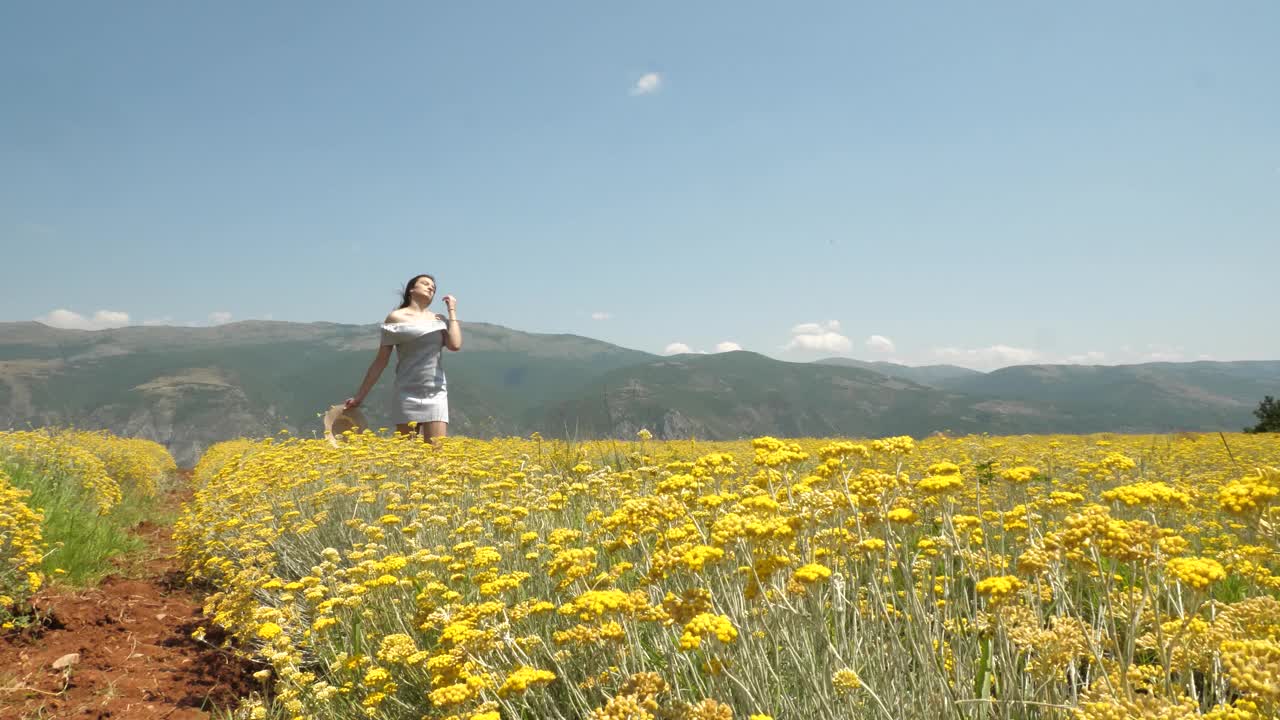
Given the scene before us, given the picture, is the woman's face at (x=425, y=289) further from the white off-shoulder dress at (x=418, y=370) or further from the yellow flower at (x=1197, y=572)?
the yellow flower at (x=1197, y=572)

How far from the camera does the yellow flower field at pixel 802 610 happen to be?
177 centimetres

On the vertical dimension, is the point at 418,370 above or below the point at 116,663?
above

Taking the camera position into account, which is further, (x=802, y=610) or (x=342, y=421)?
(x=342, y=421)

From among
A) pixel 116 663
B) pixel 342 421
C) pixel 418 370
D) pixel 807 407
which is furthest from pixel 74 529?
pixel 807 407

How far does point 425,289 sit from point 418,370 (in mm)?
939

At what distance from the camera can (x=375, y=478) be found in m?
5.28

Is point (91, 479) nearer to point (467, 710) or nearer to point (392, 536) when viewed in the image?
point (392, 536)

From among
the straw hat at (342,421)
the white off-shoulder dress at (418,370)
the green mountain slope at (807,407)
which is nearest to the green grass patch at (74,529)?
the straw hat at (342,421)

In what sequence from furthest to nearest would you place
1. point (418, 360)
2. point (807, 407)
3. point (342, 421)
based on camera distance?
point (807, 407), point (342, 421), point (418, 360)

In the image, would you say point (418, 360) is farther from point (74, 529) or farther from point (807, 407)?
A: point (807, 407)

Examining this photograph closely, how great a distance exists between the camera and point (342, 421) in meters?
7.91

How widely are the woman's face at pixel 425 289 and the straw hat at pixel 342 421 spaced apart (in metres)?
1.68

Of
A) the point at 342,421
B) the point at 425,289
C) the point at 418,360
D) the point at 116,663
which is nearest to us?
the point at 116,663

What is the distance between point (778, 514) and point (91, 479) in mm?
9821
